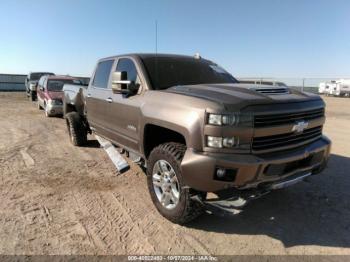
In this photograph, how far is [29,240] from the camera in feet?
12.1

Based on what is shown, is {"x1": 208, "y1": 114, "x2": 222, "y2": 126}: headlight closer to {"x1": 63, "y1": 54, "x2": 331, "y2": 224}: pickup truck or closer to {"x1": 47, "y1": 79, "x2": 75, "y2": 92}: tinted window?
{"x1": 63, "y1": 54, "x2": 331, "y2": 224}: pickup truck

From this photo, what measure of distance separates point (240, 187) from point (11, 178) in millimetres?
4028

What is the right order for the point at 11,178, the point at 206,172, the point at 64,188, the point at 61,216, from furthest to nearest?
the point at 11,178 → the point at 64,188 → the point at 61,216 → the point at 206,172

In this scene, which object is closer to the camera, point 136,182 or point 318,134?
point 318,134

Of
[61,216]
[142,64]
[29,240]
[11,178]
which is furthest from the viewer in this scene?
[11,178]

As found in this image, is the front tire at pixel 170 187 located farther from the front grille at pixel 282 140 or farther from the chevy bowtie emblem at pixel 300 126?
the chevy bowtie emblem at pixel 300 126

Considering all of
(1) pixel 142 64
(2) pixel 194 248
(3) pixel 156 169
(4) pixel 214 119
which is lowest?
(2) pixel 194 248

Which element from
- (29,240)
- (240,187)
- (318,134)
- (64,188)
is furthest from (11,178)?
(318,134)

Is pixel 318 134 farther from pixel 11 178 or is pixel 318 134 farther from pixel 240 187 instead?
pixel 11 178

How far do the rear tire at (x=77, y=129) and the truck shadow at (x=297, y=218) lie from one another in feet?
15.5

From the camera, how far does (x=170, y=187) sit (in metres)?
4.13

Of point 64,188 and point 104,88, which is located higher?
point 104,88

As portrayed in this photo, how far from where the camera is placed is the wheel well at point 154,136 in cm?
447

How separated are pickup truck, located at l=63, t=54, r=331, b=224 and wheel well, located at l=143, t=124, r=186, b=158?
0.5 inches
